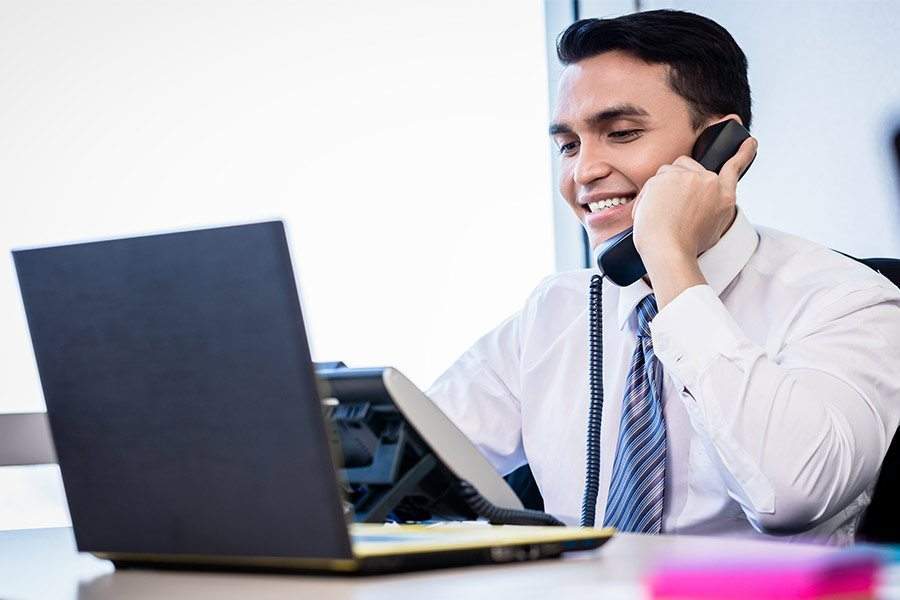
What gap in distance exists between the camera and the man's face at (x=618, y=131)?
1765mm

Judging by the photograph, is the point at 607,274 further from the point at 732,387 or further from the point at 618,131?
the point at 732,387

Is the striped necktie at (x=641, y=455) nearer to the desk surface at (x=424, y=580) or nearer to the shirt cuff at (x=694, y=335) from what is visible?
the shirt cuff at (x=694, y=335)

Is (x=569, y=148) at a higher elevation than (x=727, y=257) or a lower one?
higher

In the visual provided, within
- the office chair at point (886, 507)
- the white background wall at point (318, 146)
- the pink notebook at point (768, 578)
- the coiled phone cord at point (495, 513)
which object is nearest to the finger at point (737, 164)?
the office chair at point (886, 507)

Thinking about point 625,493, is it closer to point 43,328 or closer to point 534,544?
point 534,544

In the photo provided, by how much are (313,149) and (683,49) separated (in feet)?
3.52

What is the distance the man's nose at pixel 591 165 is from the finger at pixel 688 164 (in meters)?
0.13

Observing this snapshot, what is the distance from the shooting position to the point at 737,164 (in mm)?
1677

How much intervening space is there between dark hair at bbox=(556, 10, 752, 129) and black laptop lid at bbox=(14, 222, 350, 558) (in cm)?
120

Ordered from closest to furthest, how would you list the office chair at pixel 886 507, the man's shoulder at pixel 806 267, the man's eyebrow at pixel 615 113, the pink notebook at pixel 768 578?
the pink notebook at pixel 768 578, the office chair at pixel 886 507, the man's shoulder at pixel 806 267, the man's eyebrow at pixel 615 113

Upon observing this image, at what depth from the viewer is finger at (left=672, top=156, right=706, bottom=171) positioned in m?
1.63

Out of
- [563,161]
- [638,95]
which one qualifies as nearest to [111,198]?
[563,161]

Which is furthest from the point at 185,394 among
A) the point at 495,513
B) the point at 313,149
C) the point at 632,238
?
the point at 313,149

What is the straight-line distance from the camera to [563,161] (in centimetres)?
190
